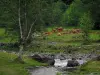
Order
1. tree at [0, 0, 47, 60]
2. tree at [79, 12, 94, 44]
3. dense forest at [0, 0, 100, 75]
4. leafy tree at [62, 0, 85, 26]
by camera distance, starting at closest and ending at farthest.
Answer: dense forest at [0, 0, 100, 75], tree at [0, 0, 47, 60], tree at [79, 12, 94, 44], leafy tree at [62, 0, 85, 26]

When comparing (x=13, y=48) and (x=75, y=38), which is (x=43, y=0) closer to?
(x=13, y=48)

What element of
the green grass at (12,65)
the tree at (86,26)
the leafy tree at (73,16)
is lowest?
the leafy tree at (73,16)

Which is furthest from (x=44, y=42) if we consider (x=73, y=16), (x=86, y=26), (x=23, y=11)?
(x=73, y=16)

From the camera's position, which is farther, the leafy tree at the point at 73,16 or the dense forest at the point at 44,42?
the leafy tree at the point at 73,16

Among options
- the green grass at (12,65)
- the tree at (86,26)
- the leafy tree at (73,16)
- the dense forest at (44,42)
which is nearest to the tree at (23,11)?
the dense forest at (44,42)

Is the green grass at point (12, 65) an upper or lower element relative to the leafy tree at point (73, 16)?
upper

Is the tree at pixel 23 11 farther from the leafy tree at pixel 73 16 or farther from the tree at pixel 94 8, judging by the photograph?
the leafy tree at pixel 73 16

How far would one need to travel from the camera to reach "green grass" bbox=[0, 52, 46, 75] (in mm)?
55875

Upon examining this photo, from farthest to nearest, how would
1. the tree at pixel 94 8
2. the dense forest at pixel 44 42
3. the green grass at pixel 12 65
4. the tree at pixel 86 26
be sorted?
1. the tree at pixel 94 8
2. the tree at pixel 86 26
3. the dense forest at pixel 44 42
4. the green grass at pixel 12 65

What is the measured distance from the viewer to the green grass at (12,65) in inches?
2200

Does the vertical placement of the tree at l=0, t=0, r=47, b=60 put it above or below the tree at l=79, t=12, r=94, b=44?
above

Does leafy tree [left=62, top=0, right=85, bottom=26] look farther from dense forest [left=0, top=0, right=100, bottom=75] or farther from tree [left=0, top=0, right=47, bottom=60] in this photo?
tree [left=0, top=0, right=47, bottom=60]

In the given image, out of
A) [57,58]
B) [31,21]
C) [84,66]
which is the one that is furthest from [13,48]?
[84,66]

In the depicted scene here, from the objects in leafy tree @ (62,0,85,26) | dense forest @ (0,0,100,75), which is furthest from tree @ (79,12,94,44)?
leafy tree @ (62,0,85,26)
